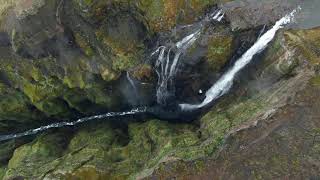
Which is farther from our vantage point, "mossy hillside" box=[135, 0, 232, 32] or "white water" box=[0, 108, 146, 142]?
"white water" box=[0, 108, 146, 142]

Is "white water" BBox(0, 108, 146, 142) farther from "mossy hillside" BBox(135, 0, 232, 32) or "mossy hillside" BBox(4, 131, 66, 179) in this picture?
"mossy hillside" BBox(135, 0, 232, 32)

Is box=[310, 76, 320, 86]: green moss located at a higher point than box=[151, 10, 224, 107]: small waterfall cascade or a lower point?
lower

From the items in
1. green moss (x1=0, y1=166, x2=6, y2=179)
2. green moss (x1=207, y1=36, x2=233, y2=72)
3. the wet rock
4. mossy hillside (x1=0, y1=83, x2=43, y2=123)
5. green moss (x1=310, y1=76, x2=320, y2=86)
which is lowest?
green moss (x1=310, y1=76, x2=320, y2=86)

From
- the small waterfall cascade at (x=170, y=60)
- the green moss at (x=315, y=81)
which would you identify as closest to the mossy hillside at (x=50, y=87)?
the small waterfall cascade at (x=170, y=60)

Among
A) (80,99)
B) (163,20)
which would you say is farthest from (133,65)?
(80,99)

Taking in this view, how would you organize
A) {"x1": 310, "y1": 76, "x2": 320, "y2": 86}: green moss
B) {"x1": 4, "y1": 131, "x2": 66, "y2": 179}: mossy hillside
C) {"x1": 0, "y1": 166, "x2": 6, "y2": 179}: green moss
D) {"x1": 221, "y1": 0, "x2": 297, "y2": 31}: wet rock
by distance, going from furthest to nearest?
{"x1": 0, "y1": 166, "x2": 6, "y2": 179}: green moss → {"x1": 4, "y1": 131, "x2": 66, "y2": 179}: mossy hillside → {"x1": 221, "y1": 0, "x2": 297, "y2": 31}: wet rock → {"x1": 310, "y1": 76, "x2": 320, "y2": 86}: green moss

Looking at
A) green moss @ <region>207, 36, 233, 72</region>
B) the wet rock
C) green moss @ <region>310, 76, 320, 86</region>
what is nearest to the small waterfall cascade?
the wet rock
